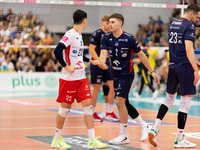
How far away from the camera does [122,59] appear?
7203 millimetres

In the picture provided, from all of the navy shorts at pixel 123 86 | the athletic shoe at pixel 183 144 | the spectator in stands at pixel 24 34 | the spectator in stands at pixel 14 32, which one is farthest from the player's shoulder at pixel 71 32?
the spectator in stands at pixel 24 34

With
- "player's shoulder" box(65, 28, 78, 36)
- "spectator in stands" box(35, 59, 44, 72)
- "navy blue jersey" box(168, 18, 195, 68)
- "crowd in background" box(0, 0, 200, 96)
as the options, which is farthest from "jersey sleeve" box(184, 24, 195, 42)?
"spectator in stands" box(35, 59, 44, 72)

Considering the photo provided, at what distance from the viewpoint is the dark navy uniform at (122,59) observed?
713 cm

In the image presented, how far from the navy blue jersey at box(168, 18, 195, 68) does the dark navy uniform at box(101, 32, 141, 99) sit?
604 millimetres

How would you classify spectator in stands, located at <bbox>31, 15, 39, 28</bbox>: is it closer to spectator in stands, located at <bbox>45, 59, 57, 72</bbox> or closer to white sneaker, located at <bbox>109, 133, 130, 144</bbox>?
spectator in stands, located at <bbox>45, 59, 57, 72</bbox>

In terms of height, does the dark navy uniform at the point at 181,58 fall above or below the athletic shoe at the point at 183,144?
above

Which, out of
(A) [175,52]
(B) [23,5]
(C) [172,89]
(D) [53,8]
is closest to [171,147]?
(C) [172,89]

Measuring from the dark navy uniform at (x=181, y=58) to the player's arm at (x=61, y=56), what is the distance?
1.69 m

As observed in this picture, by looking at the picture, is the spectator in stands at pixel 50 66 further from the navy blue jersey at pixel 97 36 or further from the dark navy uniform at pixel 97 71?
the navy blue jersey at pixel 97 36

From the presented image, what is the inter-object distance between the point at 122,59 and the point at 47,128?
2.52 metres

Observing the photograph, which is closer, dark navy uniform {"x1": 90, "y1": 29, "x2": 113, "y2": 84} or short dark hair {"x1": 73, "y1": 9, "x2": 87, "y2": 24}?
short dark hair {"x1": 73, "y1": 9, "x2": 87, "y2": 24}

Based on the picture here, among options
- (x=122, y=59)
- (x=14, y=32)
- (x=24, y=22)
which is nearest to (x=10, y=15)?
(x=14, y=32)

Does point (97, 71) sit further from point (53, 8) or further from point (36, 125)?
point (53, 8)

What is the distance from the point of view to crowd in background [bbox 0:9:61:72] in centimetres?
2097
